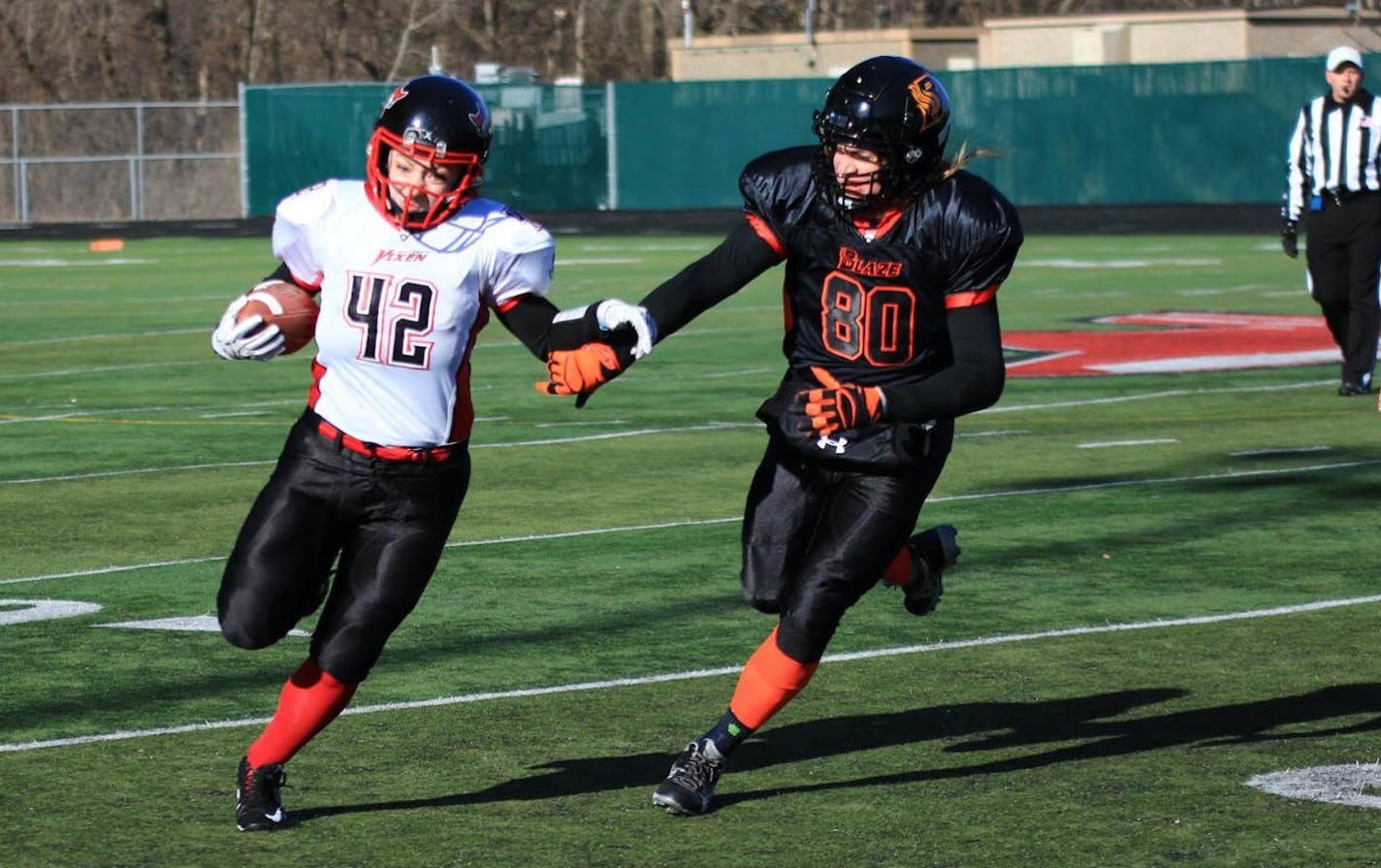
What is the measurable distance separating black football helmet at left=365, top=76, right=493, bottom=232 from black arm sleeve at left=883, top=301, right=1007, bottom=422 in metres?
1.06

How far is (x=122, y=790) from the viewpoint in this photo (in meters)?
6.04

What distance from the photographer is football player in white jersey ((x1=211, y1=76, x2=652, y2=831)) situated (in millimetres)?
5695

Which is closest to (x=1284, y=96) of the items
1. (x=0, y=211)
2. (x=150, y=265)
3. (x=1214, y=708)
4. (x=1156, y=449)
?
(x=150, y=265)

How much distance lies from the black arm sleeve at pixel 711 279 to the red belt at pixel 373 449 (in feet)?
1.99

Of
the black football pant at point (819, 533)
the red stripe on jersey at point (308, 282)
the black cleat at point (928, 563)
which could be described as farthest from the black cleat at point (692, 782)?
the red stripe on jersey at point (308, 282)

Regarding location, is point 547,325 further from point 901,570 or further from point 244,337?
point 901,570

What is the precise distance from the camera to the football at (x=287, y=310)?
576cm

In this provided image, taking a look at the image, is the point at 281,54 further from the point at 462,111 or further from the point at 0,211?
the point at 462,111

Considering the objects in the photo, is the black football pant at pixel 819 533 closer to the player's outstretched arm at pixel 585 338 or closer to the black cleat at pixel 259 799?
the player's outstretched arm at pixel 585 338

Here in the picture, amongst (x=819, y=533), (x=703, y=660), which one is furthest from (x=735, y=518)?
(x=819, y=533)

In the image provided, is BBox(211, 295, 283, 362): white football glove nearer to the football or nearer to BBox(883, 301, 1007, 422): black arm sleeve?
the football

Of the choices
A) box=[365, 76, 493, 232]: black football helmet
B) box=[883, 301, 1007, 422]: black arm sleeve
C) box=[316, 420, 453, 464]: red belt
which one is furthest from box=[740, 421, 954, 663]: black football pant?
box=[365, 76, 493, 232]: black football helmet

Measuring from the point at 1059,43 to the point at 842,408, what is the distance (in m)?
41.0

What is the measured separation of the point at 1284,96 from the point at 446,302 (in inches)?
1304
